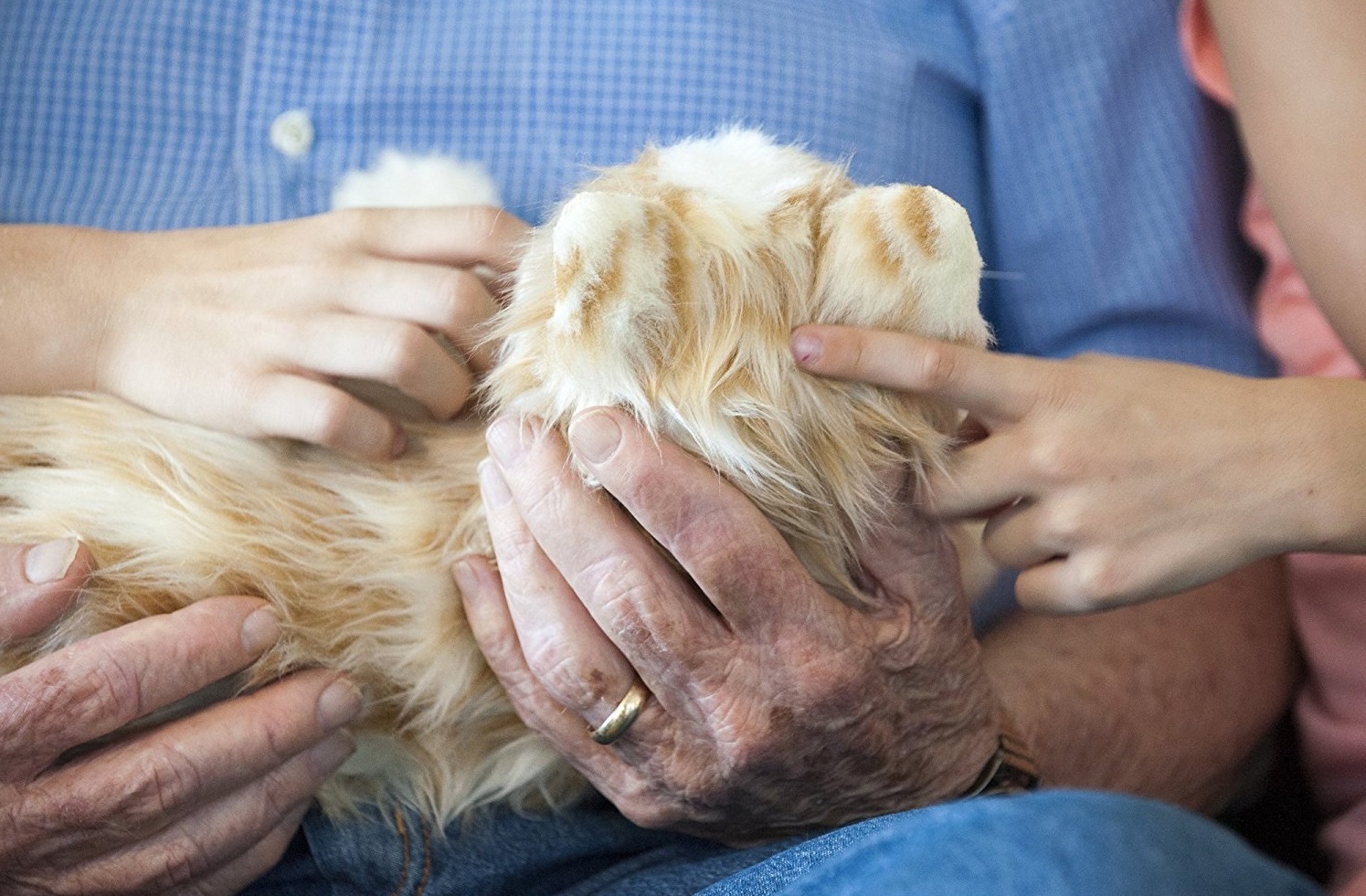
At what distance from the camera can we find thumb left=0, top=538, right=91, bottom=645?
0.64 m

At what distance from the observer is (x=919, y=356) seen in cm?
62

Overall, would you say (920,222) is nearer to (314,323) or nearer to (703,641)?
(703,641)

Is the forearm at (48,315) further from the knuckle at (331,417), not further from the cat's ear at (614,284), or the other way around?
the cat's ear at (614,284)

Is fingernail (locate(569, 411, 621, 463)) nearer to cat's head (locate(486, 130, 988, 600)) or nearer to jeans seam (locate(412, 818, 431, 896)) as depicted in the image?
cat's head (locate(486, 130, 988, 600))

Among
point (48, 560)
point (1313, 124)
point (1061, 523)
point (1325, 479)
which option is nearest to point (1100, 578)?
point (1061, 523)

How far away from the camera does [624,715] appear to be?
2.36 ft

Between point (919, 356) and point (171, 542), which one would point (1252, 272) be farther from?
point (171, 542)

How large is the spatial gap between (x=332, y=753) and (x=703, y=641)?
288 millimetres

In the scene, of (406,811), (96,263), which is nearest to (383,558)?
(406,811)

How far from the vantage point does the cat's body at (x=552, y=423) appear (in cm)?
62

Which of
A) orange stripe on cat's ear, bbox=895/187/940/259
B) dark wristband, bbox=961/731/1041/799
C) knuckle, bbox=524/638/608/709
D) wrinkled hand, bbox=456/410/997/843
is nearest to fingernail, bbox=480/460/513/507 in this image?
wrinkled hand, bbox=456/410/997/843

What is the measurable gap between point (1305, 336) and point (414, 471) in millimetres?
957

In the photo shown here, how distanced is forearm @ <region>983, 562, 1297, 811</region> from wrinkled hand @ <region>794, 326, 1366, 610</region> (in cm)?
24

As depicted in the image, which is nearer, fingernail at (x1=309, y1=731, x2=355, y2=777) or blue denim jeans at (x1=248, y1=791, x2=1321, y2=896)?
blue denim jeans at (x1=248, y1=791, x2=1321, y2=896)
